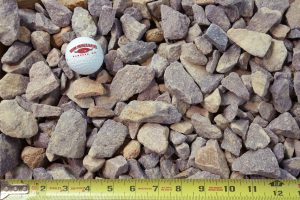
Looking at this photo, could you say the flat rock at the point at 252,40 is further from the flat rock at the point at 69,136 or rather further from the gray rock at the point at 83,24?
the flat rock at the point at 69,136

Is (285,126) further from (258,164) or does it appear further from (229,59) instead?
(229,59)

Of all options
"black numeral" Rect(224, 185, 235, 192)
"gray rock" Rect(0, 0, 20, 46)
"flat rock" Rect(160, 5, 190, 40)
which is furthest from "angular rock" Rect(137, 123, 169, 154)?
"gray rock" Rect(0, 0, 20, 46)

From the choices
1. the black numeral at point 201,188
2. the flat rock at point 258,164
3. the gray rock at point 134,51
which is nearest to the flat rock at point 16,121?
the gray rock at point 134,51

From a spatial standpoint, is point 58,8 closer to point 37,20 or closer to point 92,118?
point 37,20

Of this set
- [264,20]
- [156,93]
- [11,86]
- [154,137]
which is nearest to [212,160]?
[154,137]

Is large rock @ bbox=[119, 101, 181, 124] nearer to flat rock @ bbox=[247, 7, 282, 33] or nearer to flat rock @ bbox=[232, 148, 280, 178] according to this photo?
flat rock @ bbox=[232, 148, 280, 178]

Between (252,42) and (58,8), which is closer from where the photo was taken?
(252,42)

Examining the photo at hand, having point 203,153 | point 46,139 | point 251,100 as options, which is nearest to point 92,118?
point 46,139
